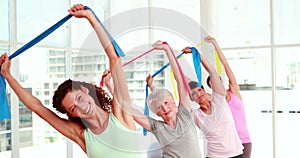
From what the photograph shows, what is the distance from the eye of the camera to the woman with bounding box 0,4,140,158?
1652mm

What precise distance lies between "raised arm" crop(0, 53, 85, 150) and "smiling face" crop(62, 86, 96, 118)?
0.37 feet

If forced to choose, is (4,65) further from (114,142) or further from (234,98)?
(234,98)

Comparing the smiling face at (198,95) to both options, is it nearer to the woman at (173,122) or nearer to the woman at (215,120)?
the woman at (215,120)

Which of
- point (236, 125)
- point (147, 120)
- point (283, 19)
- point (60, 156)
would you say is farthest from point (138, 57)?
point (283, 19)

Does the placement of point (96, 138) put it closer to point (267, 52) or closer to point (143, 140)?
point (143, 140)

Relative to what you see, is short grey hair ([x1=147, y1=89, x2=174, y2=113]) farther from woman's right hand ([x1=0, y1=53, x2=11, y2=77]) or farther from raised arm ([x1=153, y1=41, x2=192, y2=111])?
woman's right hand ([x1=0, y1=53, x2=11, y2=77])

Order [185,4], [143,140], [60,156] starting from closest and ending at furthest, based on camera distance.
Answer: [143,140], [60,156], [185,4]

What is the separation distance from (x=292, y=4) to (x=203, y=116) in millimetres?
1630

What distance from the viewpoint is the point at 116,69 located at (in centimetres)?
164

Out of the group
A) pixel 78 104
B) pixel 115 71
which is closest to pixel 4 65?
pixel 78 104

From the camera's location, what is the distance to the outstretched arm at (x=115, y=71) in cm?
164

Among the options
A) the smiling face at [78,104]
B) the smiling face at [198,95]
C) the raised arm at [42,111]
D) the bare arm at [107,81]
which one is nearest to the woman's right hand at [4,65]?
the raised arm at [42,111]

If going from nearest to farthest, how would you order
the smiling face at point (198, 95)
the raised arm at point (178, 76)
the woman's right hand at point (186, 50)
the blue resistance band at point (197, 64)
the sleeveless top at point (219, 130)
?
the raised arm at point (178, 76) → the blue resistance band at point (197, 64) → the woman's right hand at point (186, 50) → the smiling face at point (198, 95) → the sleeveless top at point (219, 130)

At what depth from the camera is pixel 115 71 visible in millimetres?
1642
